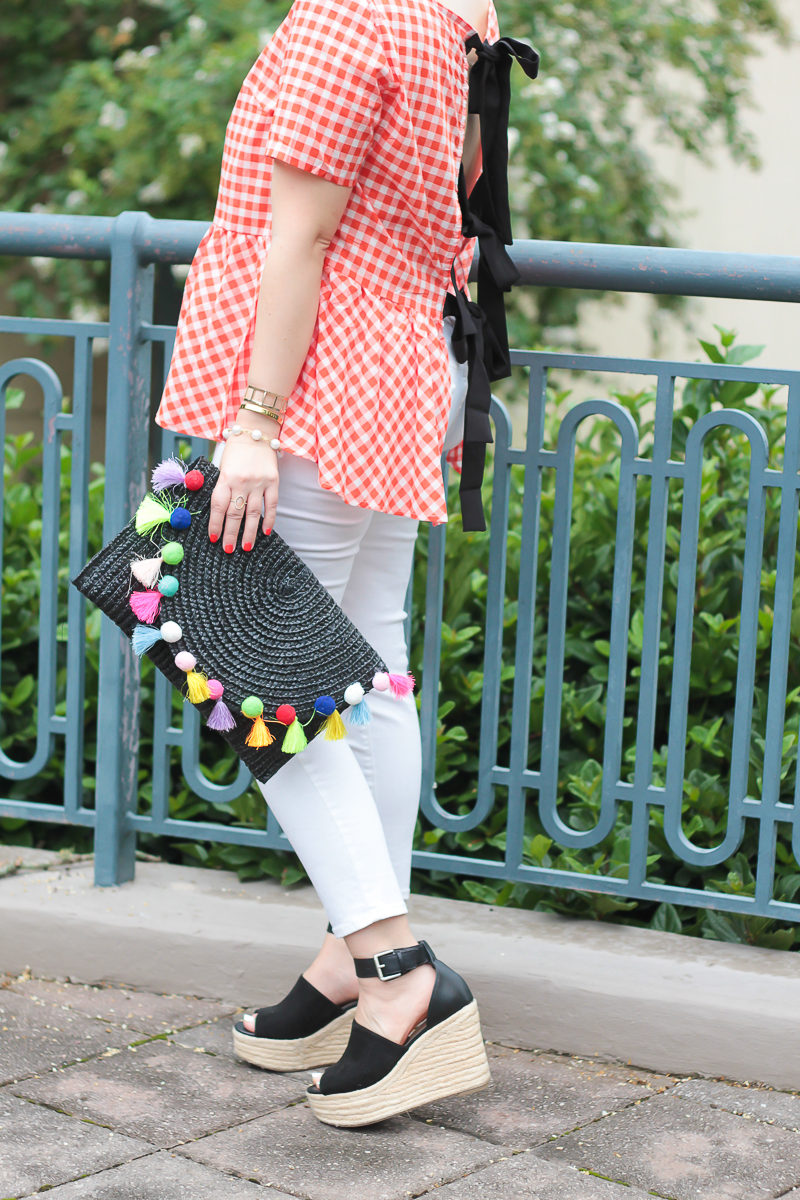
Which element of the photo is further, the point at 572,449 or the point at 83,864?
the point at 83,864

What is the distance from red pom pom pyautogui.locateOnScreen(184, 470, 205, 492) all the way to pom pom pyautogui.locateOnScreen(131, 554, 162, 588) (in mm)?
106

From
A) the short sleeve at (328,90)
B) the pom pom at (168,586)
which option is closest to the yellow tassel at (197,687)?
the pom pom at (168,586)

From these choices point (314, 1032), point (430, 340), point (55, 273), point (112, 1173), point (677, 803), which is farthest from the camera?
Answer: point (55, 273)

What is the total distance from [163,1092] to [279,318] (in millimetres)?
1153

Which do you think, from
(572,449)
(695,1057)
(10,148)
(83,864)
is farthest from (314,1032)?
(10,148)

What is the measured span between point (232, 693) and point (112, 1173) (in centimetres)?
64

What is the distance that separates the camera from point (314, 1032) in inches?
89.9

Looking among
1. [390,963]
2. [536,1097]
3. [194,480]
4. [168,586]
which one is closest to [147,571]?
[168,586]

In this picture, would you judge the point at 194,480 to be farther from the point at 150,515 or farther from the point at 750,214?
the point at 750,214

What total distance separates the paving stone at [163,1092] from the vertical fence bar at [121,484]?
1.69ft

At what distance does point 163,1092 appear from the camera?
2.20 meters

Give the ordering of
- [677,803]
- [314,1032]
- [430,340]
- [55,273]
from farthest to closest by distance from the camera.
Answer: [55,273] → [677,803] → [314,1032] → [430,340]

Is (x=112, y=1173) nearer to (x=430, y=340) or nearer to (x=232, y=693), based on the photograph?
(x=232, y=693)

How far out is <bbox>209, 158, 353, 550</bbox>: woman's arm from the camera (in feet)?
6.23
